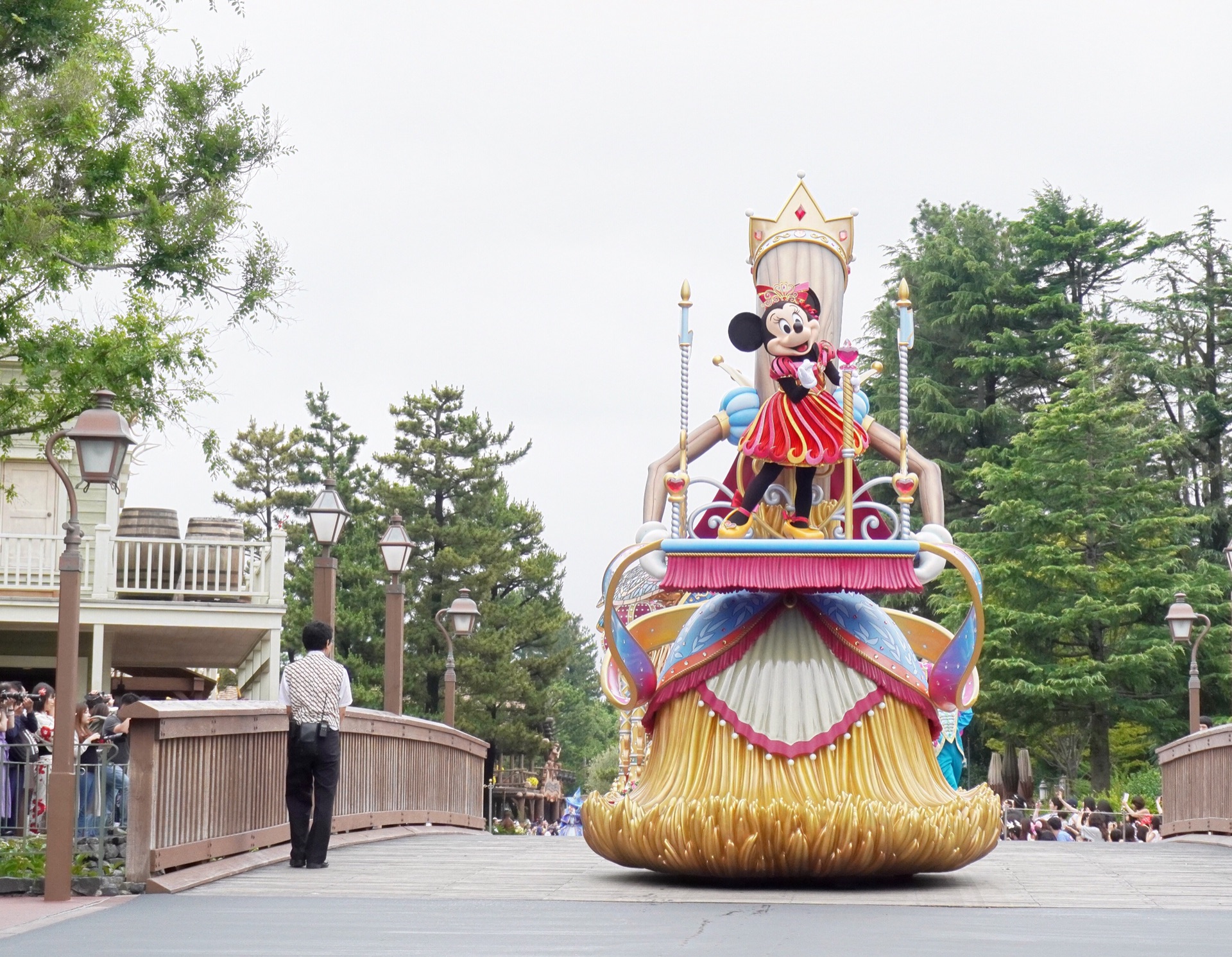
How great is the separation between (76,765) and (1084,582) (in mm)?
28436

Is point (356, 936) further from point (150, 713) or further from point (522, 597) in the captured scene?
point (522, 597)

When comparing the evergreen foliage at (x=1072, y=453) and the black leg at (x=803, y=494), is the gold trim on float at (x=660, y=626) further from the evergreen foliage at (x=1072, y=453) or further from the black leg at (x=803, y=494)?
the evergreen foliage at (x=1072, y=453)

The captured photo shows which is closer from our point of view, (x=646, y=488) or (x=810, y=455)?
(x=810, y=455)

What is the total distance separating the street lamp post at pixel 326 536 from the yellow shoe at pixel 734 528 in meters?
4.56

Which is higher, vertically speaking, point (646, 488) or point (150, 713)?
point (646, 488)

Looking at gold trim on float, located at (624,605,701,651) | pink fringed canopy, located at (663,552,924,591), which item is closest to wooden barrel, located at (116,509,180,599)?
gold trim on float, located at (624,605,701,651)

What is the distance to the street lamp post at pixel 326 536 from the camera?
45.6 feet

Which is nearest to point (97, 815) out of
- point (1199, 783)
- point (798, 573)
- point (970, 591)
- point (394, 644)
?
point (798, 573)

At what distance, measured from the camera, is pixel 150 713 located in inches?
365

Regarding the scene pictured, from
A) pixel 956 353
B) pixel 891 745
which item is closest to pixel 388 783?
pixel 891 745

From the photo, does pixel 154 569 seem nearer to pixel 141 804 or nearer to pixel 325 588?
pixel 325 588

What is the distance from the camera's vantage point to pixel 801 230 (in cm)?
1102

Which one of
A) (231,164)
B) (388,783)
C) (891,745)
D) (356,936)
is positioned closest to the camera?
(356,936)

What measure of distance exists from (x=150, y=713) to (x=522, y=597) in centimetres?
4426
